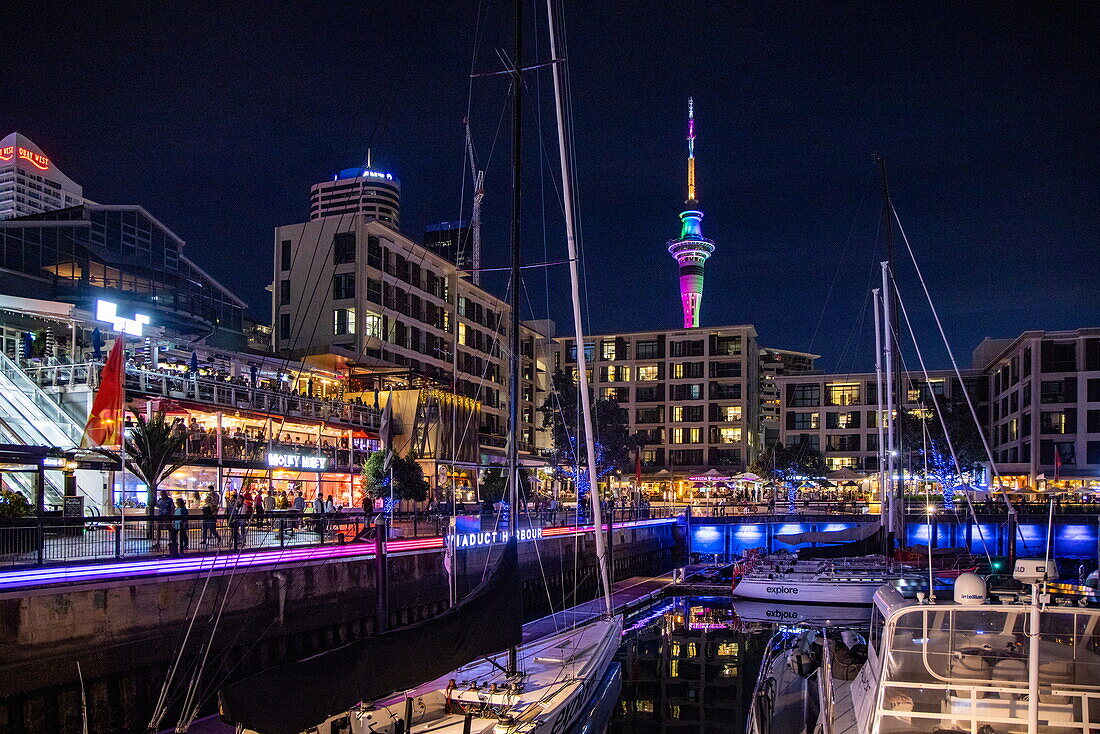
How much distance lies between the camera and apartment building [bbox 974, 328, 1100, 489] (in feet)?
268

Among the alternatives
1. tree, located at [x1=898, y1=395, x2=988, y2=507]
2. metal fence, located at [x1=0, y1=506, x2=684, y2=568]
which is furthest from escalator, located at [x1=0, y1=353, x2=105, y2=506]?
tree, located at [x1=898, y1=395, x2=988, y2=507]

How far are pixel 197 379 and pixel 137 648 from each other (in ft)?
74.8

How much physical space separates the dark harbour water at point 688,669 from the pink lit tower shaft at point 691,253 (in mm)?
140515

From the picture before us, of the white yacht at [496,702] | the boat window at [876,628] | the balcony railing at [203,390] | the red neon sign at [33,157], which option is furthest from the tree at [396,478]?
the red neon sign at [33,157]

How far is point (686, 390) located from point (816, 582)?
260ft

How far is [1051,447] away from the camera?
3305 inches

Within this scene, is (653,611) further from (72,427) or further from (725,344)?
(725,344)

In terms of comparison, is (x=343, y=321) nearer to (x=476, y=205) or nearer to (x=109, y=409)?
(x=476, y=205)

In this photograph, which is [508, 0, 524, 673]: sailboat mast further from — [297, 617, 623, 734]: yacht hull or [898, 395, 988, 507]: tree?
[898, 395, 988, 507]: tree

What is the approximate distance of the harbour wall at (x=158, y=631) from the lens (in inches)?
674

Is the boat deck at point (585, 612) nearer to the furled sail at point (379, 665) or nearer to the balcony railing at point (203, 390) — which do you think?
the furled sail at point (379, 665)

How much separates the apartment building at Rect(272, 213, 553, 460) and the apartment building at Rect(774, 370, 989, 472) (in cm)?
4346

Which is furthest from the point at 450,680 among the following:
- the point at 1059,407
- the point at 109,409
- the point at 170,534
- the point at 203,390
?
the point at 1059,407

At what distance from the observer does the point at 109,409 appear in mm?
27125
